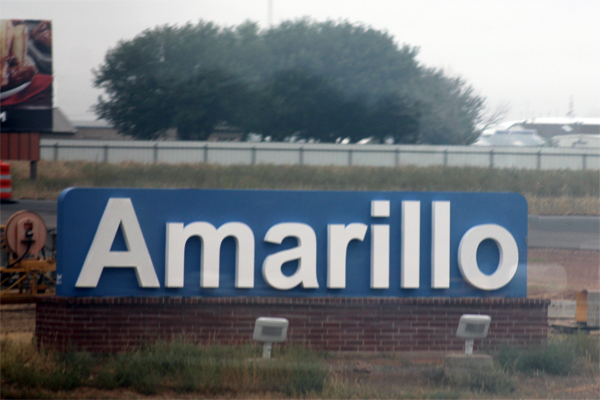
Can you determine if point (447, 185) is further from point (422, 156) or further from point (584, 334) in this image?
point (584, 334)

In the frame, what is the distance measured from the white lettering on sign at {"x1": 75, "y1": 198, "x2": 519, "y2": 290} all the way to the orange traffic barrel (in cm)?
79

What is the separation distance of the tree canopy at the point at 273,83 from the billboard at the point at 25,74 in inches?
17.3

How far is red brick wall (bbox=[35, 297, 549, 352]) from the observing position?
524 cm

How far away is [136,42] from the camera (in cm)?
491

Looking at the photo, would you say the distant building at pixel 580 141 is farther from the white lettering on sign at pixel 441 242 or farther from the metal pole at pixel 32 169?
the metal pole at pixel 32 169

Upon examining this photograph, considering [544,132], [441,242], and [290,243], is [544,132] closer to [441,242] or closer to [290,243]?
[441,242]

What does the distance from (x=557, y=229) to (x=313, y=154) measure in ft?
8.36

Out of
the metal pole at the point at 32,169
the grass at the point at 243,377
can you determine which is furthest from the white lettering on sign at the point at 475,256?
the metal pole at the point at 32,169

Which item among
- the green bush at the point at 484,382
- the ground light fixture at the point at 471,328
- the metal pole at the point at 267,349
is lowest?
the green bush at the point at 484,382

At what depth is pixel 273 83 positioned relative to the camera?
5.01 m

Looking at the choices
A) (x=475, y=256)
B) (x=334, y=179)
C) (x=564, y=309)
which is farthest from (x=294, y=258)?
(x=564, y=309)

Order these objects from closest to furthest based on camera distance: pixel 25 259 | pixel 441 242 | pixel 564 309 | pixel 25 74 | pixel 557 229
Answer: pixel 25 74 < pixel 441 242 < pixel 557 229 < pixel 25 259 < pixel 564 309

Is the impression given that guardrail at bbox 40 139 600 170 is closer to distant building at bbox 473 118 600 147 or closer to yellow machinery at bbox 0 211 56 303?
distant building at bbox 473 118 600 147

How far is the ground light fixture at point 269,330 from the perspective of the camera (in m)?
5.11
